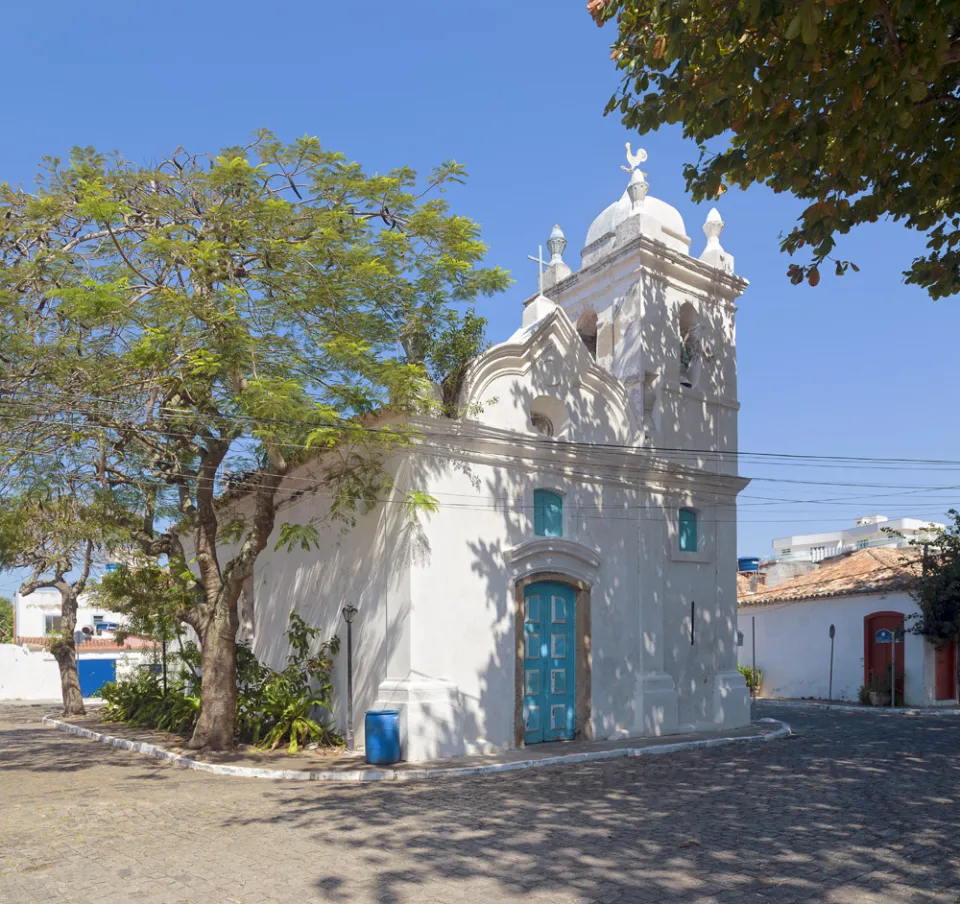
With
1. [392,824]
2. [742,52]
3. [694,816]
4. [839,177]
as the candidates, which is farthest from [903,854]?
[742,52]

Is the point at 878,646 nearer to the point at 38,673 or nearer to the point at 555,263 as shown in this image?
the point at 555,263

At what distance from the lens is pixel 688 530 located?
16953 millimetres

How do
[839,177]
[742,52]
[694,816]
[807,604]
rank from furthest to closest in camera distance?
1. [807,604]
2. [694,816]
3. [839,177]
4. [742,52]

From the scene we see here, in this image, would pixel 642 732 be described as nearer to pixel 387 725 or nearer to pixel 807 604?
pixel 387 725

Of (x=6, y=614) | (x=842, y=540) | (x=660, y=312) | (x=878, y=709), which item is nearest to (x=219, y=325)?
(x=660, y=312)

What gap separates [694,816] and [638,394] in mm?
8654

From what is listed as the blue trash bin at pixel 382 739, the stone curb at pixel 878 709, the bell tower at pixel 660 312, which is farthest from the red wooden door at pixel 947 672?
the blue trash bin at pixel 382 739

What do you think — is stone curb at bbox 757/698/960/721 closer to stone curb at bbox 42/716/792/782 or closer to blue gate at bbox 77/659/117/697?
stone curb at bbox 42/716/792/782

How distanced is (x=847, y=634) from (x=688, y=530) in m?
12.4

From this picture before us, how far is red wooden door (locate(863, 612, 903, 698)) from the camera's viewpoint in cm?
2530

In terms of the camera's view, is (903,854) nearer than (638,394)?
Yes

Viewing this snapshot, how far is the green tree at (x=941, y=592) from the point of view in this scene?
23.8 m

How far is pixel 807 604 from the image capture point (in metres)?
28.0

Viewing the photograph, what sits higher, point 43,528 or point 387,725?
point 43,528
